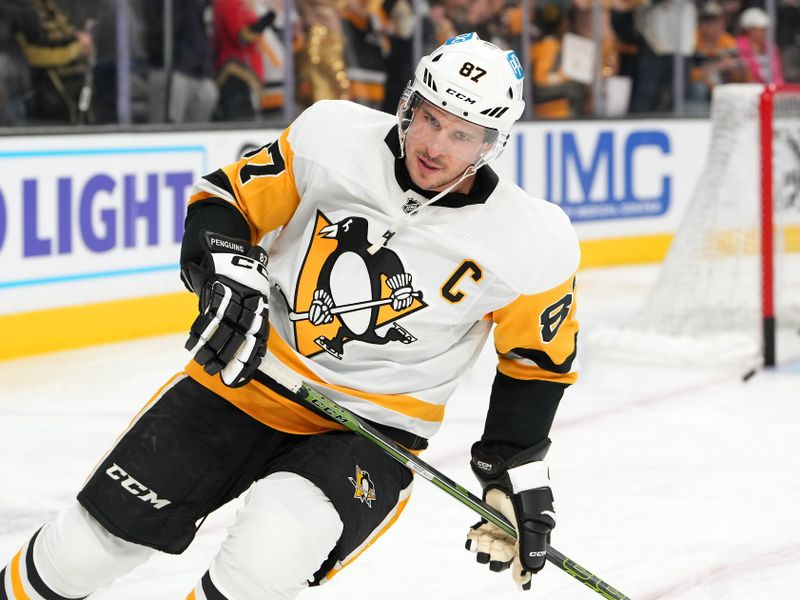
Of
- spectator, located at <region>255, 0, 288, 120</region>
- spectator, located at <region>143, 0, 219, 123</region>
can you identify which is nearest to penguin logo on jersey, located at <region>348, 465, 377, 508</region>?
spectator, located at <region>143, 0, 219, 123</region>

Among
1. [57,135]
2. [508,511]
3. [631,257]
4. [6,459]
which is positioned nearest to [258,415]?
[508,511]

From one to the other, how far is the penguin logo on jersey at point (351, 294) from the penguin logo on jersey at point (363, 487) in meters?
0.18

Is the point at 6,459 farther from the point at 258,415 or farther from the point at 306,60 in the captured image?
the point at 306,60

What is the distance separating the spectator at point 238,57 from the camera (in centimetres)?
553

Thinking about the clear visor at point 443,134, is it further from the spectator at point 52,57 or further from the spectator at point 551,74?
the spectator at point 551,74

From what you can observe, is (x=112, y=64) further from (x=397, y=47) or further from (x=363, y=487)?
(x=363, y=487)

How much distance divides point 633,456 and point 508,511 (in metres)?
1.61

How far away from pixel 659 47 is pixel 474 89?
607 centimetres

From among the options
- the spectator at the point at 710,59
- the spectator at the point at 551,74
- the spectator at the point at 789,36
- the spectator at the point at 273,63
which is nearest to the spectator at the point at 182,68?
the spectator at the point at 273,63

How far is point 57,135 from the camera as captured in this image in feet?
15.7

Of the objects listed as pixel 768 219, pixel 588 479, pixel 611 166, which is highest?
pixel 768 219

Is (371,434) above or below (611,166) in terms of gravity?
above

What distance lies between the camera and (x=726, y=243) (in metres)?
5.14

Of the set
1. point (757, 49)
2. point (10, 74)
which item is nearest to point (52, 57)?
point (10, 74)
